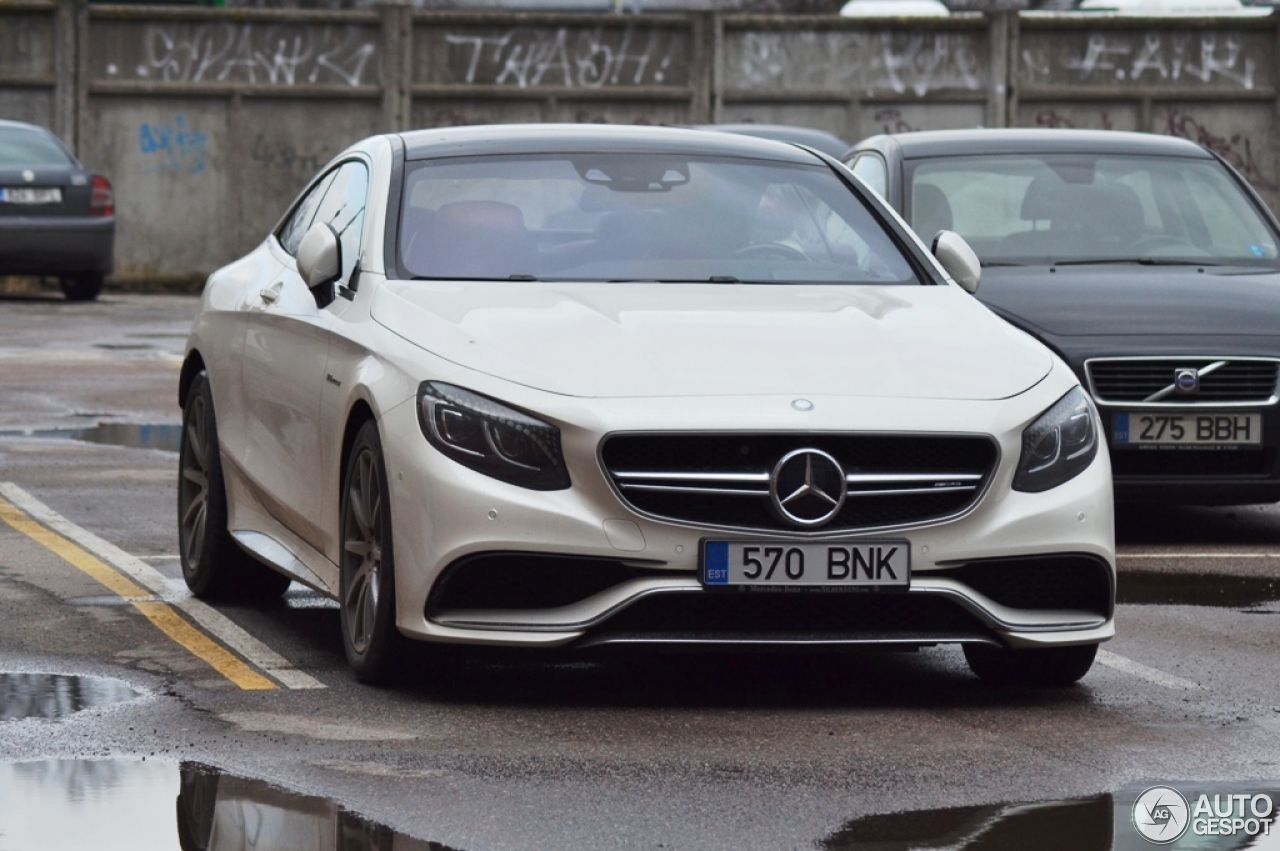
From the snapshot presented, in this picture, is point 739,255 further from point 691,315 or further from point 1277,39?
point 1277,39

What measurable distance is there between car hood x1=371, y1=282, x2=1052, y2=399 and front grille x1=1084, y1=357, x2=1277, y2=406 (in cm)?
259

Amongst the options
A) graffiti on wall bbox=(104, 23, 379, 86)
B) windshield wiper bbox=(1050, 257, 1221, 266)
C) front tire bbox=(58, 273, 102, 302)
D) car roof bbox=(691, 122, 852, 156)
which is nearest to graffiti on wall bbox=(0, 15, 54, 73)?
graffiti on wall bbox=(104, 23, 379, 86)

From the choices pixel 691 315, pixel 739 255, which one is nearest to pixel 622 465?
pixel 691 315

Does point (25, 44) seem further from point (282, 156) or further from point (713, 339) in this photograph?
point (713, 339)

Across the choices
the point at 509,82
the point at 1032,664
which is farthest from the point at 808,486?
the point at 509,82

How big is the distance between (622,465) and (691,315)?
2.42 feet

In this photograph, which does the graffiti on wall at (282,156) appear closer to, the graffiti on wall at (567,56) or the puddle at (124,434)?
the graffiti on wall at (567,56)

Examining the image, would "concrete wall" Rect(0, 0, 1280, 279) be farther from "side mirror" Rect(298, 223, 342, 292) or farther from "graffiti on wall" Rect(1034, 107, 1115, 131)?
"side mirror" Rect(298, 223, 342, 292)

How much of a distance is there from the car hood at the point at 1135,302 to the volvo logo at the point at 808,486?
3713 mm

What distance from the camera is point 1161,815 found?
506cm

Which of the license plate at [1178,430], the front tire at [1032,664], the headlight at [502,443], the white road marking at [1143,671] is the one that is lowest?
the white road marking at [1143,671]

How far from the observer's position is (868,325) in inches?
261

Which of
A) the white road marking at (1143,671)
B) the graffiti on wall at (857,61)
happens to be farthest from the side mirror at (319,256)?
the graffiti on wall at (857,61)

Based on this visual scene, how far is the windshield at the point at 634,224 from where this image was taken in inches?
280
